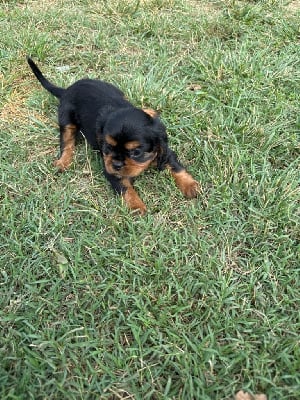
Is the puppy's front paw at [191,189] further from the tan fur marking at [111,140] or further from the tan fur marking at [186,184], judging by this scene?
the tan fur marking at [111,140]

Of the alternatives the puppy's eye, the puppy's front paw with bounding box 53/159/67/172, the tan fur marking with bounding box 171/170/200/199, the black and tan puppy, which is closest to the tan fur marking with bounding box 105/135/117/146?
the black and tan puppy

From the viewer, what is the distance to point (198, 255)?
2.93m

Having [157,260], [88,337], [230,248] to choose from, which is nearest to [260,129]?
[230,248]

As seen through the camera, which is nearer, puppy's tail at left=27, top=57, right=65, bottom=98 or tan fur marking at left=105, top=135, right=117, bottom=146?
tan fur marking at left=105, top=135, right=117, bottom=146

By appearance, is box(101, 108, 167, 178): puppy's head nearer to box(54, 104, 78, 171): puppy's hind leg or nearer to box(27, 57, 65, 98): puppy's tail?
box(54, 104, 78, 171): puppy's hind leg

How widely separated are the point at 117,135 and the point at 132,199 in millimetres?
540

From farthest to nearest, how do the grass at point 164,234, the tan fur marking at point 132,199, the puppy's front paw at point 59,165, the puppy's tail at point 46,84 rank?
1. the puppy's tail at point 46,84
2. the puppy's front paw at point 59,165
3. the tan fur marking at point 132,199
4. the grass at point 164,234

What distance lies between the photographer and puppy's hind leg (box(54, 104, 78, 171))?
372cm

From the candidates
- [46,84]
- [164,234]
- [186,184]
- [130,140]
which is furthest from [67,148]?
[164,234]

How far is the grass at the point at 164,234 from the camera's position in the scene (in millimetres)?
2406

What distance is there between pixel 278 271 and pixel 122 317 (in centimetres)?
103

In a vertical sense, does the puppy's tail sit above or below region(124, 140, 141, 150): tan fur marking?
below

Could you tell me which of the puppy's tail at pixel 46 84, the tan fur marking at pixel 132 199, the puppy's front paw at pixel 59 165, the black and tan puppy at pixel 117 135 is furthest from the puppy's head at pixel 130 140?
the puppy's tail at pixel 46 84

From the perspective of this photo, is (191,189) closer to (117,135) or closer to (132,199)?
(132,199)
